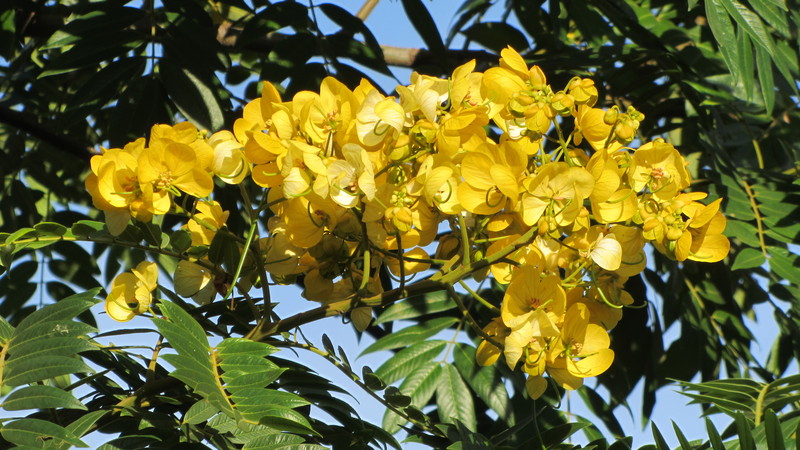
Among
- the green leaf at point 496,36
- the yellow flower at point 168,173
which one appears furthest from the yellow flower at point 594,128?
the green leaf at point 496,36

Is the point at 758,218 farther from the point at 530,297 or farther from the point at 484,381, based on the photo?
the point at 530,297

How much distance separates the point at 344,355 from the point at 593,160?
375 mm

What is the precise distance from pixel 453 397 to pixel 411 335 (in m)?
0.17

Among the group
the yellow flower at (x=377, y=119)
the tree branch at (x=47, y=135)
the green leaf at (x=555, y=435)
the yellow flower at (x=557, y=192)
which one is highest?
the tree branch at (x=47, y=135)

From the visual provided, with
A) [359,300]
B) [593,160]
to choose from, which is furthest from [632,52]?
[359,300]

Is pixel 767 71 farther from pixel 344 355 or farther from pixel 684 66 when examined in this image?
pixel 344 355

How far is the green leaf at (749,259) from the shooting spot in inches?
62.4

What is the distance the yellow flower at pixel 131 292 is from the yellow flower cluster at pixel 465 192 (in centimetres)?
5

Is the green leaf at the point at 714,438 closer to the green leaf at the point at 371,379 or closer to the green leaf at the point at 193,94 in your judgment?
the green leaf at the point at 371,379

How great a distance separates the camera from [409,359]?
1564 mm

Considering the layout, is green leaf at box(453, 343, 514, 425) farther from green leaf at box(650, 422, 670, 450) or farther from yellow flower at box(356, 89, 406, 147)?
yellow flower at box(356, 89, 406, 147)

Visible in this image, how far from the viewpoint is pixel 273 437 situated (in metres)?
0.78

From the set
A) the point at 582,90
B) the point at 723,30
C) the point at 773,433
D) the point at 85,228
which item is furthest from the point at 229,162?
the point at 723,30

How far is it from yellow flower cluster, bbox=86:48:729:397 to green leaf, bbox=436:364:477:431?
520 mm
